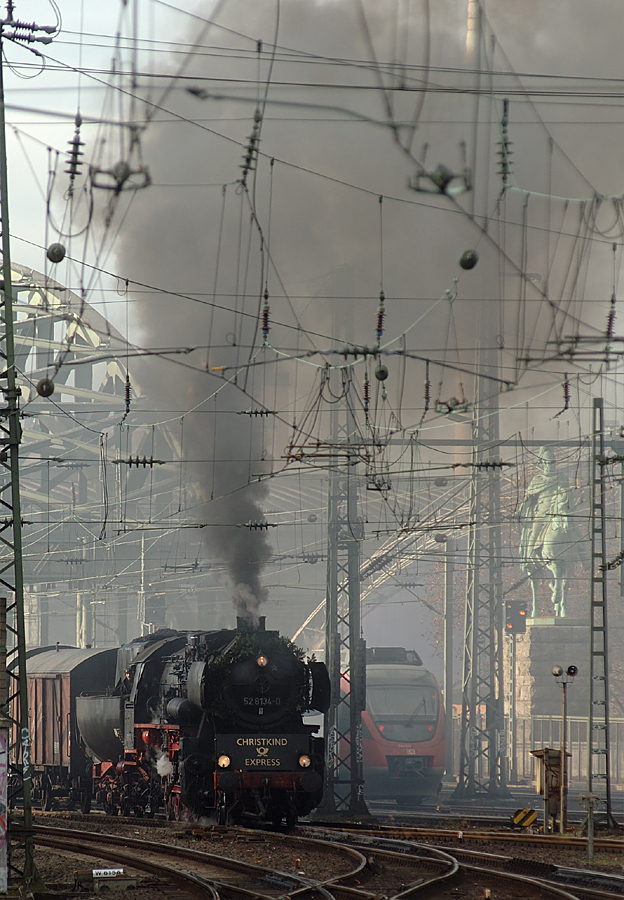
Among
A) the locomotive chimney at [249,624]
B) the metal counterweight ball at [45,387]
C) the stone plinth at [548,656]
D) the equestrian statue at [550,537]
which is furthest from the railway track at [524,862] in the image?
the equestrian statue at [550,537]

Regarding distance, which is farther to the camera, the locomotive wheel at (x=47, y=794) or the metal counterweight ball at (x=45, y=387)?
the locomotive wheel at (x=47, y=794)

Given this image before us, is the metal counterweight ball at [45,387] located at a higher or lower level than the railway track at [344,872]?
higher

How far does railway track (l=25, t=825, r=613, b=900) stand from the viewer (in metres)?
12.9

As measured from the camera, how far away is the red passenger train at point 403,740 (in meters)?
32.9

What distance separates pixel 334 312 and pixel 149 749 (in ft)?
32.9

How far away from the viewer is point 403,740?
33.0 m

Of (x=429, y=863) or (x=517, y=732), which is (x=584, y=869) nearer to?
(x=429, y=863)

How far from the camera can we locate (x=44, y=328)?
231 feet

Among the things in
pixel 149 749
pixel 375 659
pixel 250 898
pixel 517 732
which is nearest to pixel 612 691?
pixel 517 732

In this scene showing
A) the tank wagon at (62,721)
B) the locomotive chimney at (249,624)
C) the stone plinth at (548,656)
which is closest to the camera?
the locomotive chimney at (249,624)

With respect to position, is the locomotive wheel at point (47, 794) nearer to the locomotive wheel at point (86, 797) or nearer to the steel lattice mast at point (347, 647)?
the locomotive wheel at point (86, 797)

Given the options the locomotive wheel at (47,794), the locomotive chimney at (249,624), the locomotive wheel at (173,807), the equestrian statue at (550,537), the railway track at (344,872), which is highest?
the equestrian statue at (550,537)

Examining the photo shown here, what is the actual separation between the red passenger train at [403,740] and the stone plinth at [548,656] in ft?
24.7

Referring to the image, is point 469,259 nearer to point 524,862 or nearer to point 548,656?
point 524,862
